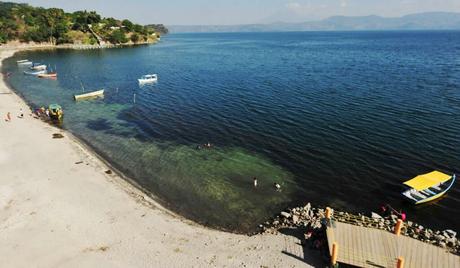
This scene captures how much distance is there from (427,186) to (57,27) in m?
191

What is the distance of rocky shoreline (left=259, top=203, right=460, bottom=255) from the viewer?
82.7 feet

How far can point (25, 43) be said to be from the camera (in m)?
162

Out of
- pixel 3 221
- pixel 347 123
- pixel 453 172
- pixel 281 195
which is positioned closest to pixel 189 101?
pixel 347 123

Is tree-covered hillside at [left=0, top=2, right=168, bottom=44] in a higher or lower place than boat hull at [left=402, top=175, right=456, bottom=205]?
higher

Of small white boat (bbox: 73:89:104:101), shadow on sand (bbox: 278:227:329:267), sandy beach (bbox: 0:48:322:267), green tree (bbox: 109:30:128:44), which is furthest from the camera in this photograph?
green tree (bbox: 109:30:128:44)

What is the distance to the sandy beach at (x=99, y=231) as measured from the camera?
22.9 m

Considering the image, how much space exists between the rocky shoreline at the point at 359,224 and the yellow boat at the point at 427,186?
386 cm

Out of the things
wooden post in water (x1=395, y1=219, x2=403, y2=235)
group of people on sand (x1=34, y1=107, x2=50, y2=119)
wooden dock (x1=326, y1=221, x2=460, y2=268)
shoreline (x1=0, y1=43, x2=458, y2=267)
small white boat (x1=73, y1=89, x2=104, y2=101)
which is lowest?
shoreline (x1=0, y1=43, x2=458, y2=267)

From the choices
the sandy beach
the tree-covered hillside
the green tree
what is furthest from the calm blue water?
the green tree

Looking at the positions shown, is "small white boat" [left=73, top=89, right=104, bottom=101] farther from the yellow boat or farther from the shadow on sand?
the yellow boat

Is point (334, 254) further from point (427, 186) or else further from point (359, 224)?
point (427, 186)

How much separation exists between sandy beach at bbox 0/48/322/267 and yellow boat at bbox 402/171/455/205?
46.3ft

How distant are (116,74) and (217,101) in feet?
157

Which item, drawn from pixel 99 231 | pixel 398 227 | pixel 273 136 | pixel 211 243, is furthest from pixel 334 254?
pixel 273 136
